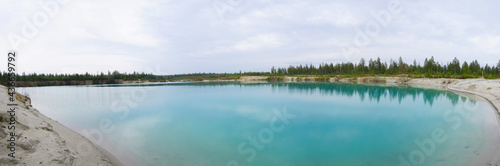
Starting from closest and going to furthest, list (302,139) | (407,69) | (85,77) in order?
(302,139)
(407,69)
(85,77)

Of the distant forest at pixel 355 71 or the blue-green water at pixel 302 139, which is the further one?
the distant forest at pixel 355 71

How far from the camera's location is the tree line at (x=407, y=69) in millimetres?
69125

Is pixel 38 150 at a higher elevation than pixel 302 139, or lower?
higher

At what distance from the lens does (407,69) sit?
89938 mm

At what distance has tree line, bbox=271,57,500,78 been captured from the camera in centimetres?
6912

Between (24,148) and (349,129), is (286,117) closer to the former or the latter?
(349,129)

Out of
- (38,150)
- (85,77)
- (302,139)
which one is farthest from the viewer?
(85,77)

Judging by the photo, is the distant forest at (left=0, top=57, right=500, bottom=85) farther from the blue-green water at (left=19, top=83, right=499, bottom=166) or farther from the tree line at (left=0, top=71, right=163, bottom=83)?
the blue-green water at (left=19, top=83, right=499, bottom=166)

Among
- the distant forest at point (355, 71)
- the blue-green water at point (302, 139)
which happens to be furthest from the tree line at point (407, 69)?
the blue-green water at point (302, 139)

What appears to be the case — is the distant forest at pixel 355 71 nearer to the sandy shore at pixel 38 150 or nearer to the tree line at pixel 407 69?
the tree line at pixel 407 69

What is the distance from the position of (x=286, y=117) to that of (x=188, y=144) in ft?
26.9

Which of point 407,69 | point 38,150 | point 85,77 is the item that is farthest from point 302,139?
point 85,77

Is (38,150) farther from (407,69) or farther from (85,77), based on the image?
(85,77)

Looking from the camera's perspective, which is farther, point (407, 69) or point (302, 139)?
point (407, 69)
